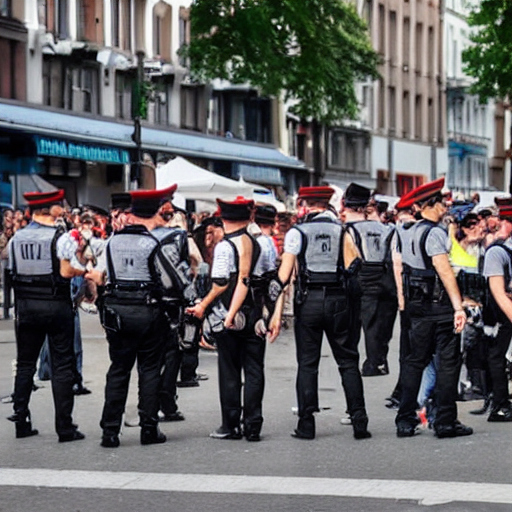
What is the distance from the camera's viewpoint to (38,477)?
36.2 feet

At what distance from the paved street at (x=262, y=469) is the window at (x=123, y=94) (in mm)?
34087

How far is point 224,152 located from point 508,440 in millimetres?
40149

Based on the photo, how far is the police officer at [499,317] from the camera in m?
13.2

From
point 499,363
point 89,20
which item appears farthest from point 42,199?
point 89,20

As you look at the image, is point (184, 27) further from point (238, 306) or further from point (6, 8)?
point (238, 306)

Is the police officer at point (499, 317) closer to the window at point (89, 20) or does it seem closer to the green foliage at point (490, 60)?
the window at point (89, 20)

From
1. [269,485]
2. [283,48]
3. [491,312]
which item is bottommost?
[269,485]

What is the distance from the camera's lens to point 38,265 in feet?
42.5

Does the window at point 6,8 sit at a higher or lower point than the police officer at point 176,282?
higher

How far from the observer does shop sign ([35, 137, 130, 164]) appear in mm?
40031

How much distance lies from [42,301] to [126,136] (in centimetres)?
3193

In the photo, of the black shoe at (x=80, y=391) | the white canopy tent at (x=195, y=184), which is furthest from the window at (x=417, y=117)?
the black shoe at (x=80, y=391)

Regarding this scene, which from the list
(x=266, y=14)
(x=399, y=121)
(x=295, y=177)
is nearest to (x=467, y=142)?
(x=399, y=121)

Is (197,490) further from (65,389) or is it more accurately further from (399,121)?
(399,121)
